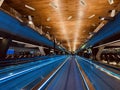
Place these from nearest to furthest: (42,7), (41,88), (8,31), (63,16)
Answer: (41,88), (8,31), (42,7), (63,16)

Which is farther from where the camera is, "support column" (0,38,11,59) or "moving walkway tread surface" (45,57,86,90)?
"support column" (0,38,11,59)

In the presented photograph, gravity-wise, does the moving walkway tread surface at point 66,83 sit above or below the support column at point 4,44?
below

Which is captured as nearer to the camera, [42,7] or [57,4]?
[57,4]

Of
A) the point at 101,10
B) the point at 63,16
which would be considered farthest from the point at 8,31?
the point at 101,10

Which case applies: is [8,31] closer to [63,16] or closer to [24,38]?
[24,38]

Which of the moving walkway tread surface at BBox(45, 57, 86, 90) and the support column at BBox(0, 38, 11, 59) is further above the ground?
the support column at BBox(0, 38, 11, 59)

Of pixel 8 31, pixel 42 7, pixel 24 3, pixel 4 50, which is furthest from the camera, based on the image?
pixel 42 7

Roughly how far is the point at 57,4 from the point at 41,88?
7457mm

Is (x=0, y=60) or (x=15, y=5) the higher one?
(x=15, y=5)

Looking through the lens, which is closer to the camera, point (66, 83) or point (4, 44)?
point (66, 83)

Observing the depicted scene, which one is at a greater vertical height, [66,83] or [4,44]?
[4,44]

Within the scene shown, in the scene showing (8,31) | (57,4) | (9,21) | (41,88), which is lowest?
(41,88)

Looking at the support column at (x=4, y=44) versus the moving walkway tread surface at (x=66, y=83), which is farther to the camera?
the support column at (x=4, y=44)

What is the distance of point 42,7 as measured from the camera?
13.5 meters
